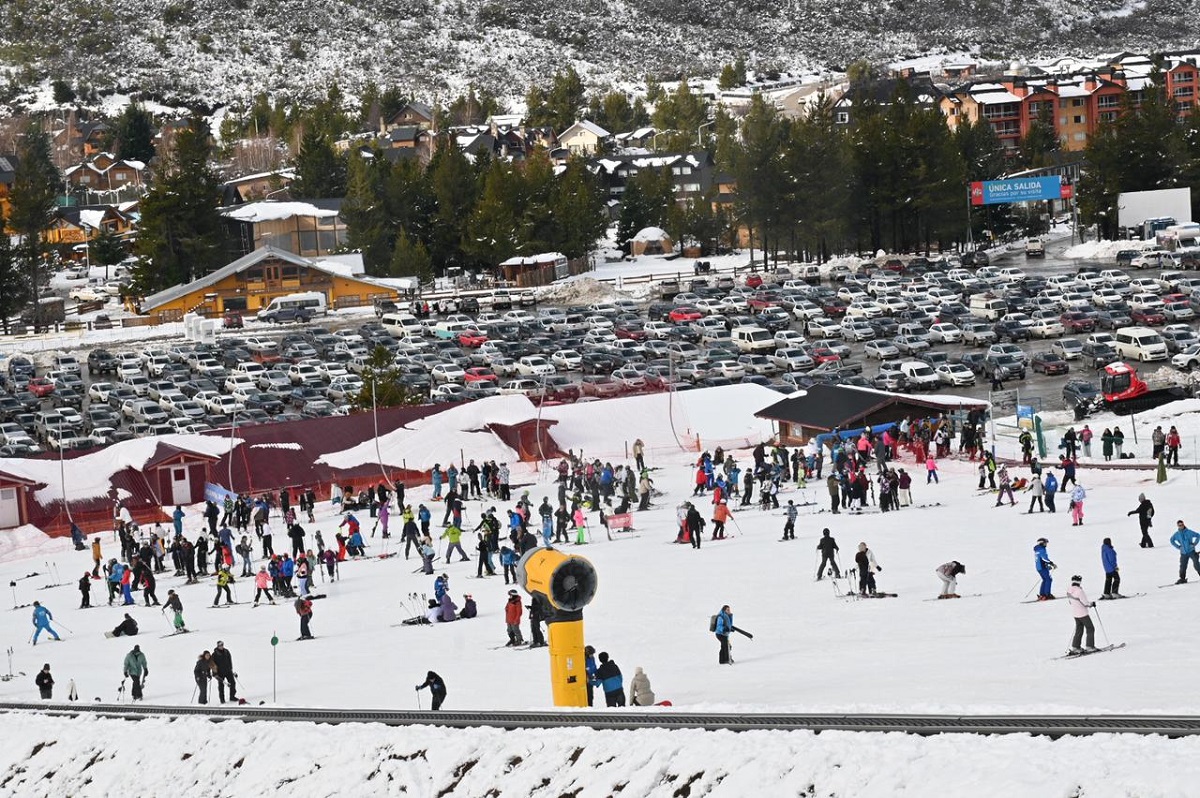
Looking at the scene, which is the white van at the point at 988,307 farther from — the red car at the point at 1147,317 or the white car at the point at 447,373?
the white car at the point at 447,373

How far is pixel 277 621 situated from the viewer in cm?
3061

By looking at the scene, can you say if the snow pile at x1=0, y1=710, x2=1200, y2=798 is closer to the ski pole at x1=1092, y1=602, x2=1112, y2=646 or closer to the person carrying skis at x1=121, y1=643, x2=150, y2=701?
the person carrying skis at x1=121, y1=643, x2=150, y2=701

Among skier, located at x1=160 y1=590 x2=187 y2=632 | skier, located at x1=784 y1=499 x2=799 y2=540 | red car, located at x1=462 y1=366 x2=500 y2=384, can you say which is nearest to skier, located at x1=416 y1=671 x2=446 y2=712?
skier, located at x1=160 y1=590 x2=187 y2=632

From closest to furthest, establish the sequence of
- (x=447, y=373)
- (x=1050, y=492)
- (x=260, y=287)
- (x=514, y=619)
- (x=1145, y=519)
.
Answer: (x=514, y=619)
(x=1145, y=519)
(x=1050, y=492)
(x=447, y=373)
(x=260, y=287)

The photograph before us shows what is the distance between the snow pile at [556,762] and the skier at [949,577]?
1143cm

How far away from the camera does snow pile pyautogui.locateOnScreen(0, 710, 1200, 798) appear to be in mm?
13539

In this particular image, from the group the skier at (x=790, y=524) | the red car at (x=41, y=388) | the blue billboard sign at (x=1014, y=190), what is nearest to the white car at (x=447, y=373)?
the red car at (x=41, y=388)

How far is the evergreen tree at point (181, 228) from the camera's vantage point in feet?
321

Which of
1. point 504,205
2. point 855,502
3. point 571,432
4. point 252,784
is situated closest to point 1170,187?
point 504,205

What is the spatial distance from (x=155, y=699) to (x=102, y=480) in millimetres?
21640

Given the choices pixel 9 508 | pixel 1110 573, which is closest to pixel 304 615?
pixel 1110 573

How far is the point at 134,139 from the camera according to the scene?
591 feet

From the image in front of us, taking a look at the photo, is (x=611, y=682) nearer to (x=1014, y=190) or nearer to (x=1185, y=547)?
(x=1185, y=547)

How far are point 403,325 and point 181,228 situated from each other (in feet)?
78.3
